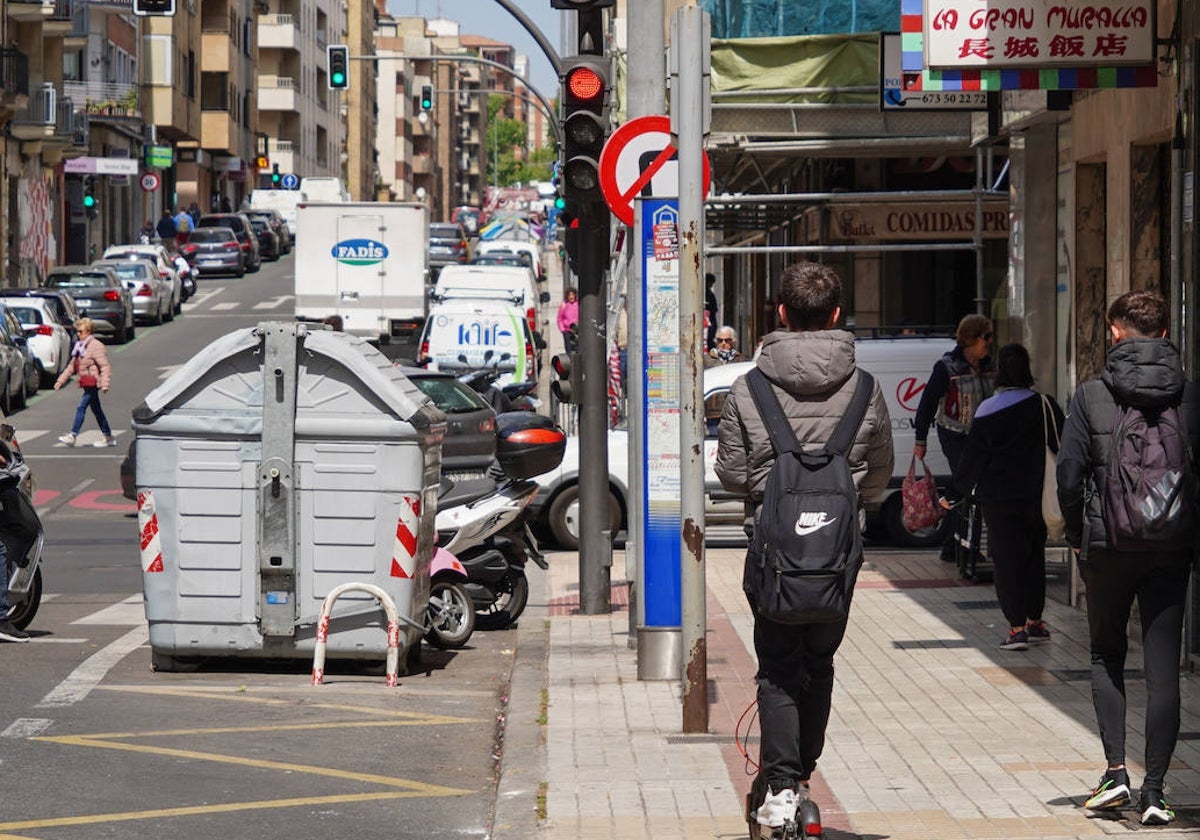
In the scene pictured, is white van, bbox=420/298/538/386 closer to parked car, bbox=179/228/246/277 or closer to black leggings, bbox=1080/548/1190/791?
black leggings, bbox=1080/548/1190/791

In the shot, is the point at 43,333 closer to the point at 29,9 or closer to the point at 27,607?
the point at 29,9

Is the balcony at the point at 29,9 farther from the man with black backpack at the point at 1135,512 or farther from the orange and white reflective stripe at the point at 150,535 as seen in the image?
the man with black backpack at the point at 1135,512

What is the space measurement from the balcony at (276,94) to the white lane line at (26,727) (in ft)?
329

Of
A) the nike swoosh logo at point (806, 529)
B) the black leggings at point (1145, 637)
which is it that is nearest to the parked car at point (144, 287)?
the black leggings at point (1145, 637)

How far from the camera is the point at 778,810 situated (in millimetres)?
6707

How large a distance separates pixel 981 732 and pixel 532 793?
7.19 ft

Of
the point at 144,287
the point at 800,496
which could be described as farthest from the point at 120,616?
the point at 144,287

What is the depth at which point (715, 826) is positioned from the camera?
291 inches

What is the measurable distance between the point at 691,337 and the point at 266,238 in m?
72.2

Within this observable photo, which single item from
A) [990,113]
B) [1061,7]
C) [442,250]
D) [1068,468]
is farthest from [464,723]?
[442,250]

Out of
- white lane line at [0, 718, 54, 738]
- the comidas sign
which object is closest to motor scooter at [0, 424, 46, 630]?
white lane line at [0, 718, 54, 738]

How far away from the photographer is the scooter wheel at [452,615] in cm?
1274

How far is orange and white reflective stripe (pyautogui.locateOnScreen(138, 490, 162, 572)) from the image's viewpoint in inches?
456

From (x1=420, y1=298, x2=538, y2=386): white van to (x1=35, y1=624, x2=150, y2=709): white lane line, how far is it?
677 inches
